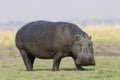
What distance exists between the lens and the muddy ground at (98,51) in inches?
1022

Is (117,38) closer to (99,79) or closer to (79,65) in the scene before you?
(79,65)

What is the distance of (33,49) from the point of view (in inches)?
667

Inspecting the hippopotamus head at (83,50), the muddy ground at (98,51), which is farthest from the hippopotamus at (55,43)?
the muddy ground at (98,51)

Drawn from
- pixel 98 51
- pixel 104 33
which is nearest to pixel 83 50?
pixel 98 51

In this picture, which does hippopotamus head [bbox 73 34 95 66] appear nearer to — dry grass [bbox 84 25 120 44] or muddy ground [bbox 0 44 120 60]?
muddy ground [bbox 0 44 120 60]

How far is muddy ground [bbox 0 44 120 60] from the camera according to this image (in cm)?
2597

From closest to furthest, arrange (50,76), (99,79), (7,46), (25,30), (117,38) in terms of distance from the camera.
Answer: (99,79) → (50,76) → (25,30) → (7,46) → (117,38)

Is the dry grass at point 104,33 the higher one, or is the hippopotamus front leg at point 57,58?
the hippopotamus front leg at point 57,58

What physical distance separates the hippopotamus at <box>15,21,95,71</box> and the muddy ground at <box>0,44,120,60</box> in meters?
8.00

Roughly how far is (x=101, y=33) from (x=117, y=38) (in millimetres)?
1364

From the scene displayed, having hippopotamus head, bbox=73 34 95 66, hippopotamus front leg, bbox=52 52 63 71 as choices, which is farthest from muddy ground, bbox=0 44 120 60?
hippopotamus head, bbox=73 34 95 66

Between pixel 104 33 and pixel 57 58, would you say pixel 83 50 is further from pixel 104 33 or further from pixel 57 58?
pixel 104 33

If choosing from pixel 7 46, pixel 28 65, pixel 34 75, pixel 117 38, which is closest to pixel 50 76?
pixel 34 75

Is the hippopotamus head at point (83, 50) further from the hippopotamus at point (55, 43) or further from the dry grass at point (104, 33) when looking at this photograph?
the dry grass at point (104, 33)
